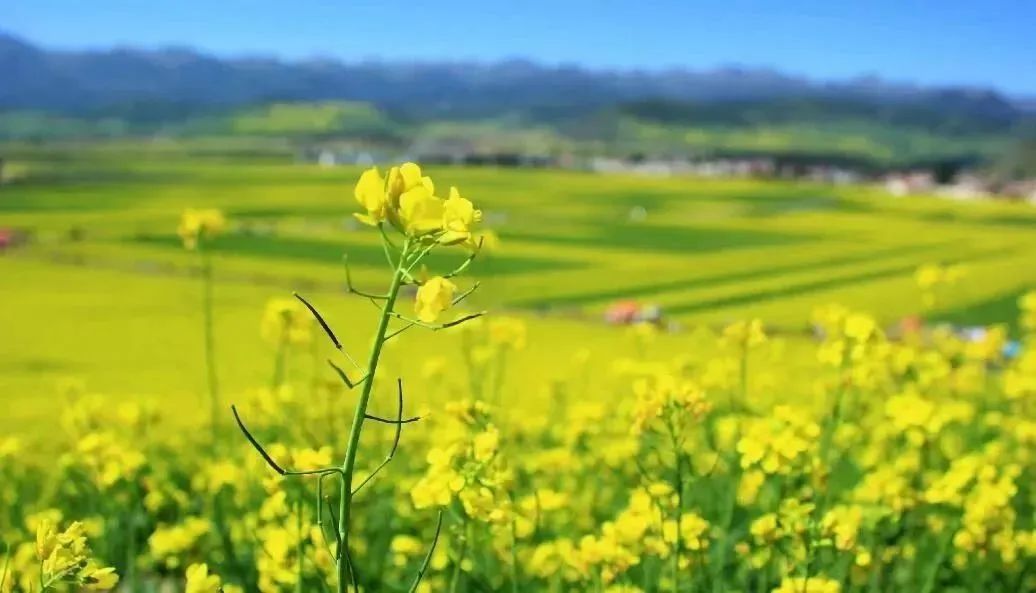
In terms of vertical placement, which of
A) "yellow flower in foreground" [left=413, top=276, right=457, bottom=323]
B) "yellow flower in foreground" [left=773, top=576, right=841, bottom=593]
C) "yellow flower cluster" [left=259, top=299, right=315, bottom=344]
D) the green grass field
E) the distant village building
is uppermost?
"yellow flower in foreground" [left=413, top=276, right=457, bottom=323]

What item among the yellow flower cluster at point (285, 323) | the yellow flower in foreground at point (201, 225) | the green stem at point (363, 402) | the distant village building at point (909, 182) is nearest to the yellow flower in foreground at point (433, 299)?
the green stem at point (363, 402)

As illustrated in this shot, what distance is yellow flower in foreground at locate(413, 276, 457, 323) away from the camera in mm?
1191

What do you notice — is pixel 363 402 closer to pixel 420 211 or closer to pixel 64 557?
pixel 420 211

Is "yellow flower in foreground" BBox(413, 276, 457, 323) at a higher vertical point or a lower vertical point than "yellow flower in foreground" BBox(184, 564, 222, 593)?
higher

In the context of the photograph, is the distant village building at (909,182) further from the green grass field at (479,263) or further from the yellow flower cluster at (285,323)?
the yellow flower cluster at (285,323)

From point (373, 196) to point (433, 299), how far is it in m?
0.12

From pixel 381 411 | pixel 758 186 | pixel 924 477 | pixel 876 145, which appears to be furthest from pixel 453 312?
pixel 876 145

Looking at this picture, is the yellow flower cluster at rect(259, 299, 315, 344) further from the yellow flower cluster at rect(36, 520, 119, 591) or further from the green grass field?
the yellow flower cluster at rect(36, 520, 119, 591)

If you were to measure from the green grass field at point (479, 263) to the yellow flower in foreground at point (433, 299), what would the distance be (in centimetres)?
80

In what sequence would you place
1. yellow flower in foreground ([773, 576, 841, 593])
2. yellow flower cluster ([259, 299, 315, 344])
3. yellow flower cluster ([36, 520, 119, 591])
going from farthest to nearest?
yellow flower cluster ([259, 299, 315, 344]), yellow flower in foreground ([773, 576, 841, 593]), yellow flower cluster ([36, 520, 119, 591])

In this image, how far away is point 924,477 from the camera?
131 inches

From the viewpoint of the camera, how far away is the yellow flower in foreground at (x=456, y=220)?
119 centimetres

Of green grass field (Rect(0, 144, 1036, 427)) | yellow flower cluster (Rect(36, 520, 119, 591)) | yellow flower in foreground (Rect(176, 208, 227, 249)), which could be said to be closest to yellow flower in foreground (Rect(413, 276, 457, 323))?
yellow flower cluster (Rect(36, 520, 119, 591))

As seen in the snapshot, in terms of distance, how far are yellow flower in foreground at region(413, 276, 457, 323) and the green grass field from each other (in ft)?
2.63
